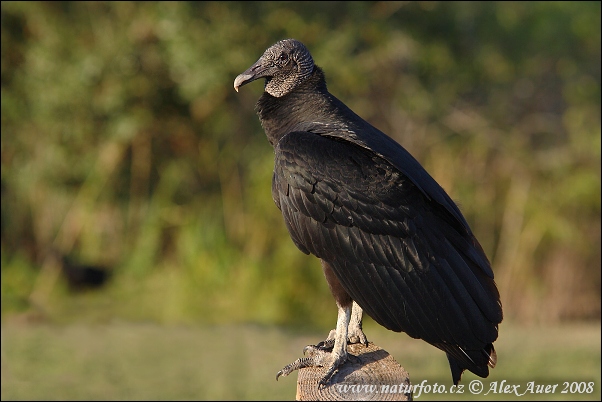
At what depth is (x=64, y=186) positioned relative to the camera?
7.50 m

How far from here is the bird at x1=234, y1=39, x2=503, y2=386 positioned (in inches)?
110

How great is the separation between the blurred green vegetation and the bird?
312 centimetres

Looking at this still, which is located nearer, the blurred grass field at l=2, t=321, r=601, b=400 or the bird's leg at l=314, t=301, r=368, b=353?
the bird's leg at l=314, t=301, r=368, b=353

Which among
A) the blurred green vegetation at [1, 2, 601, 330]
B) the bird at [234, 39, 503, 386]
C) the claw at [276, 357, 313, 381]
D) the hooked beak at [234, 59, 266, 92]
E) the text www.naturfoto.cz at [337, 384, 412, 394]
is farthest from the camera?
the blurred green vegetation at [1, 2, 601, 330]

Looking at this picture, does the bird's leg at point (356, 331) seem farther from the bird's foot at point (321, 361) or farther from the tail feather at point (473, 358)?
the tail feather at point (473, 358)

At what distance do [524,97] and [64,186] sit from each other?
14.9 feet

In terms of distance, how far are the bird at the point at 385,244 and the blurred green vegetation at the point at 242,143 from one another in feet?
10.2

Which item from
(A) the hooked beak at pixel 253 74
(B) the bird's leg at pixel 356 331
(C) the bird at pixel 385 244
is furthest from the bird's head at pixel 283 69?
(B) the bird's leg at pixel 356 331

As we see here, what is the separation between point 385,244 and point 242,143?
201 inches

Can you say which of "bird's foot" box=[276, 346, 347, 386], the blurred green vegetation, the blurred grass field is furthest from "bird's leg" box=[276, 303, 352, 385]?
the blurred green vegetation

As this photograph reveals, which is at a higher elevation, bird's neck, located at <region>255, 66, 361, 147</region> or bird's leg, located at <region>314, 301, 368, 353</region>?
bird's neck, located at <region>255, 66, 361, 147</region>

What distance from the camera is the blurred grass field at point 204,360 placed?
5.25 metres

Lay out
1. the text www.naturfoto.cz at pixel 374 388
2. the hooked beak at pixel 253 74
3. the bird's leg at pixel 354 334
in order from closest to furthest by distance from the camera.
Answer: the text www.naturfoto.cz at pixel 374 388 < the bird's leg at pixel 354 334 < the hooked beak at pixel 253 74

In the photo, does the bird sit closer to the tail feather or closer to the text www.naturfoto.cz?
the tail feather
